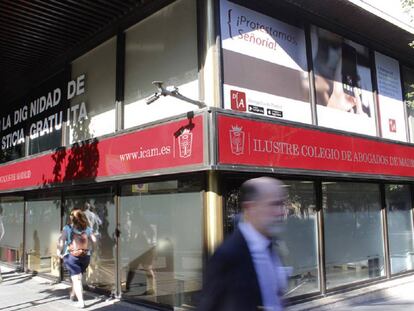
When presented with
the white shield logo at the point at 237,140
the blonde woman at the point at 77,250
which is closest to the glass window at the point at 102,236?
the blonde woman at the point at 77,250

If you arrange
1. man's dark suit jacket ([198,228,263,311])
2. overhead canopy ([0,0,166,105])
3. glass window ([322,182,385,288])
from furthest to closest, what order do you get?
1. glass window ([322,182,385,288])
2. overhead canopy ([0,0,166,105])
3. man's dark suit jacket ([198,228,263,311])

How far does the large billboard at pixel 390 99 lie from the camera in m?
11.4

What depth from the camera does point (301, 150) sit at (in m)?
8.30

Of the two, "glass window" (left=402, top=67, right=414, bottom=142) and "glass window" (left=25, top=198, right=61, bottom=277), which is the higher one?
"glass window" (left=402, top=67, right=414, bottom=142)

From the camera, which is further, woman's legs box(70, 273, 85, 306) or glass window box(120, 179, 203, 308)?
woman's legs box(70, 273, 85, 306)

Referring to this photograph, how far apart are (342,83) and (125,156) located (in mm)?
4782

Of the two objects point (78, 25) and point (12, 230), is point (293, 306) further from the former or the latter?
point (12, 230)

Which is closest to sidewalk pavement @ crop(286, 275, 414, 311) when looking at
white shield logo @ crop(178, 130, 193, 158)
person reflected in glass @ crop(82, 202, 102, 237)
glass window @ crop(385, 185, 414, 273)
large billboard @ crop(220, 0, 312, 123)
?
glass window @ crop(385, 185, 414, 273)

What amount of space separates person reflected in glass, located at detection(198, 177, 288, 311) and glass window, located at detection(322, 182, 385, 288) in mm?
7198

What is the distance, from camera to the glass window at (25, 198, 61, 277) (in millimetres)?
11734

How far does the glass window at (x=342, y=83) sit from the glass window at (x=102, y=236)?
4.35 metres

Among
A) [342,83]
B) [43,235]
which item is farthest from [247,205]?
[43,235]

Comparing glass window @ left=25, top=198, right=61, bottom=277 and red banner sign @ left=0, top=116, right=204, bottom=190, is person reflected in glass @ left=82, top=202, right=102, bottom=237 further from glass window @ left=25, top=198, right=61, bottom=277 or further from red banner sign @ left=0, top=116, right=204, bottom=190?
glass window @ left=25, top=198, right=61, bottom=277

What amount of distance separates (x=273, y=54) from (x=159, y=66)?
6.49 feet
